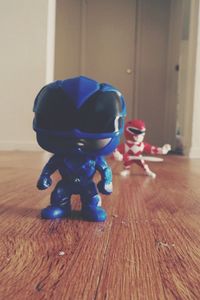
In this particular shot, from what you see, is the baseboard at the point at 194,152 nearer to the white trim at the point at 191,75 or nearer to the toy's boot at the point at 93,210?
the white trim at the point at 191,75

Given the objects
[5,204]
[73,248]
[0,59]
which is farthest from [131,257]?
[0,59]

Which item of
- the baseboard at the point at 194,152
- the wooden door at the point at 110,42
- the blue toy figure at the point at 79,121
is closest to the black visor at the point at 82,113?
the blue toy figure at the point at 79,121

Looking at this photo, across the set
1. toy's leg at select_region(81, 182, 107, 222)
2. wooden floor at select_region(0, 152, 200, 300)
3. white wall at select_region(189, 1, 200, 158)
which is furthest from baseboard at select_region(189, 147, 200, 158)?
toy's leg at select_region(81, 182, 107, 222)

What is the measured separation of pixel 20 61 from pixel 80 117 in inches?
76.3

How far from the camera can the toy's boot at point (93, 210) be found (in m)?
0.60

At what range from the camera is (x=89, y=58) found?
3.98 metres

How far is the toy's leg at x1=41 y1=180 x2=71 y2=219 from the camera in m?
0.61

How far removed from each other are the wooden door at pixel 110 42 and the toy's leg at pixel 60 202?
342cm

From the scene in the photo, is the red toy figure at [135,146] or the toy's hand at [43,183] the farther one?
the red toy figure at [135,146]

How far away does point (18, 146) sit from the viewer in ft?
7.78

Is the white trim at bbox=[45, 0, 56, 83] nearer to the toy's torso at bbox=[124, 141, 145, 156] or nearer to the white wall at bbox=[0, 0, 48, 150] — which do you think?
the white wall at bbox=[0, 0, 48, 150]

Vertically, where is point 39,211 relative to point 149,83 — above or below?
below

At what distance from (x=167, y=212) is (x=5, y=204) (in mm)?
310

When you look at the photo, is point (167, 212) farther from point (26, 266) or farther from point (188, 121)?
point (188, 121)
